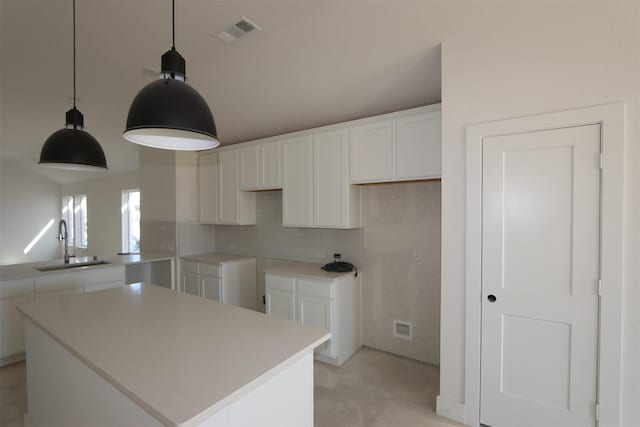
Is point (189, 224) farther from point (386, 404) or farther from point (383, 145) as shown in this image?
point (386, 404)

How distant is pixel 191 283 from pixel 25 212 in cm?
667

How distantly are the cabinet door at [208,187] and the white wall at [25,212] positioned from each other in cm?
636

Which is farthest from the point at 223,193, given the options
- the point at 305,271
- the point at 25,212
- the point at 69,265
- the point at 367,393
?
the point at 25,212

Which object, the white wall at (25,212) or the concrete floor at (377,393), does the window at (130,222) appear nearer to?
the white wall at (25,212)

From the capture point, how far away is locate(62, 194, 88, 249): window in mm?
8031

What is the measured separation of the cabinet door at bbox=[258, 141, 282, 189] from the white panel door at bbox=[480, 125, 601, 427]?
2.34 m

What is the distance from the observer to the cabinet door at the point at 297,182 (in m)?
3.46

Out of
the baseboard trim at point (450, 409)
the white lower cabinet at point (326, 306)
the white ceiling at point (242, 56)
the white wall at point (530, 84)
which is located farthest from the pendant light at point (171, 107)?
the baseboard trim at point (450, 409)

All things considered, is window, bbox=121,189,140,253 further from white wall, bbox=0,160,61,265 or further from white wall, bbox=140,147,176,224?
white wall, bbox=0,160,61,265

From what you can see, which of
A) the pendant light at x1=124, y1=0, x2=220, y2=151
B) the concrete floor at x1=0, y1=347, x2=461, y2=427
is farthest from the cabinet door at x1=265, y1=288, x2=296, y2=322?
the pendant light at x1=124, y1=0, x2=220, y2=151

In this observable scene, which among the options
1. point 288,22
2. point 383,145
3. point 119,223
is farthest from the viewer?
point 119,223

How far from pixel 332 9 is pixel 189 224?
12.1 feet

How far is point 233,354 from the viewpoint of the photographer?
4.36 ft

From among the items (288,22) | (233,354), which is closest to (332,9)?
(288,22)
